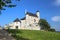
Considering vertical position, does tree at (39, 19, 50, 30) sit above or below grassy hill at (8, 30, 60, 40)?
above

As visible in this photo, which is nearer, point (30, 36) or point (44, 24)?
point (30, 36)

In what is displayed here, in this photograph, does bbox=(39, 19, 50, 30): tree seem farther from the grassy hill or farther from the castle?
the grassy hill

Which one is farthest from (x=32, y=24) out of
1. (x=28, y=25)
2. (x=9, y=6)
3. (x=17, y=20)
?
(x=9, y=6)

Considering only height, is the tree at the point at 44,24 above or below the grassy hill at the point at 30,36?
above

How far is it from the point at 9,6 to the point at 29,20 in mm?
109576

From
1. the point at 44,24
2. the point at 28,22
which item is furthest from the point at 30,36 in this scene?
the point at 44,24

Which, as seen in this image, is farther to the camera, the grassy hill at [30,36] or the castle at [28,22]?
the castle at [28,22]

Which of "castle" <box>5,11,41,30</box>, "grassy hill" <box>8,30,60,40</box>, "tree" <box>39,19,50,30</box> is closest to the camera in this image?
"grassy hill" <box>8,30,60,40</box>

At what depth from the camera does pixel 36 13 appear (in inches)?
6196

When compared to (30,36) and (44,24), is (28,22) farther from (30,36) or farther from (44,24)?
(30,36)

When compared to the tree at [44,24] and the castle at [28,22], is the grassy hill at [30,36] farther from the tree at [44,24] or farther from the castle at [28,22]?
the tree at [44,24]

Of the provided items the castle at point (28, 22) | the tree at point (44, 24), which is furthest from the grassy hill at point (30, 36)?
the tree at point (44, 24)

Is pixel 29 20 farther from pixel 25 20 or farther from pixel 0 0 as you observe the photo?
pixel 0 0

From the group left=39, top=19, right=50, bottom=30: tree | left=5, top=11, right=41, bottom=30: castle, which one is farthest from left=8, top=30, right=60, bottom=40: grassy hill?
left=39, top=19, right=50, bottom=30: tree
